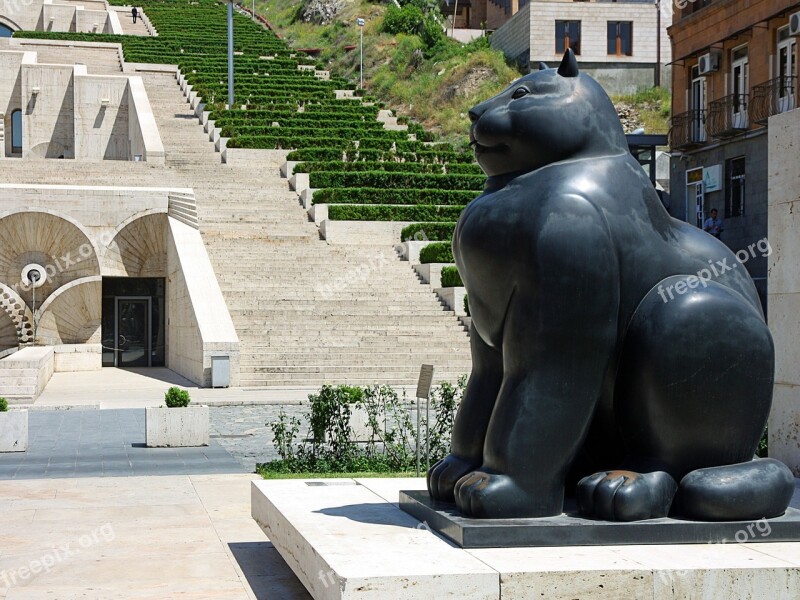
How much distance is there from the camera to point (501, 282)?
426 cm

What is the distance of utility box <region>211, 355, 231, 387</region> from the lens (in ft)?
54.5

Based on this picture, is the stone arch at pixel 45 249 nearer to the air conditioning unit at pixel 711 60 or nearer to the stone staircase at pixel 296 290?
the stone staircase at pixel 296 290

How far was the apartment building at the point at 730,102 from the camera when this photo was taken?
26766 mm

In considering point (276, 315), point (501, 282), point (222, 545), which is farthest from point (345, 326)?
point (501, 282)

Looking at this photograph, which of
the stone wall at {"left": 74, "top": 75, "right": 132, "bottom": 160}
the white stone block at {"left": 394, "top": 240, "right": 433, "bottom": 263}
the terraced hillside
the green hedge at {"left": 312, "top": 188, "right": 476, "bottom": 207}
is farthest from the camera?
the stone wall at {"left": 74, "top": 75, "right": 132, "bottom": 160}

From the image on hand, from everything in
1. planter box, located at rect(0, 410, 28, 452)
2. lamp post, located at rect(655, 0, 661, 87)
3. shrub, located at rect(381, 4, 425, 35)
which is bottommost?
planter box, located at rect(0, 410, 28, 452)

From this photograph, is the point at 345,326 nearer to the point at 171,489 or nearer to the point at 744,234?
the point at 171,489

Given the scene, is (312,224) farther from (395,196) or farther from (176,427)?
(176,427)

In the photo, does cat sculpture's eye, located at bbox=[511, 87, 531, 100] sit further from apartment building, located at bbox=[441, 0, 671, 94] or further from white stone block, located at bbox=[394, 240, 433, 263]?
apartment building, located at bbox=[441, 0, 671, 94]

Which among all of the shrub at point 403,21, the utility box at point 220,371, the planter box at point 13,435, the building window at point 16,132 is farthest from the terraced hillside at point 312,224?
the shrub at point 403,21

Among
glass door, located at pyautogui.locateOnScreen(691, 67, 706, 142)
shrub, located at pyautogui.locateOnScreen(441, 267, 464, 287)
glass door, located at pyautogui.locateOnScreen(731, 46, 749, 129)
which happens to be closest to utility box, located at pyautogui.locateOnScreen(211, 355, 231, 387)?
shrub, located at pyautogui.locateOnScreen(441, 267, 464, 287)

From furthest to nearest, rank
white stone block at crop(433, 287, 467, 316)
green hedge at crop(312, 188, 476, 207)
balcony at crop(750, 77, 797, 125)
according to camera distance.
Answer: balcony at crop(750, 77, 797, 125)
green hedge at crop(312, 188, 476, 207)
white stone block at crop(433, 287, 467, 316)

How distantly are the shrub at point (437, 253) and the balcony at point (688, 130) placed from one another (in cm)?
1225

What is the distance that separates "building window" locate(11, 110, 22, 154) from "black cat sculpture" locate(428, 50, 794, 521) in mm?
38948
